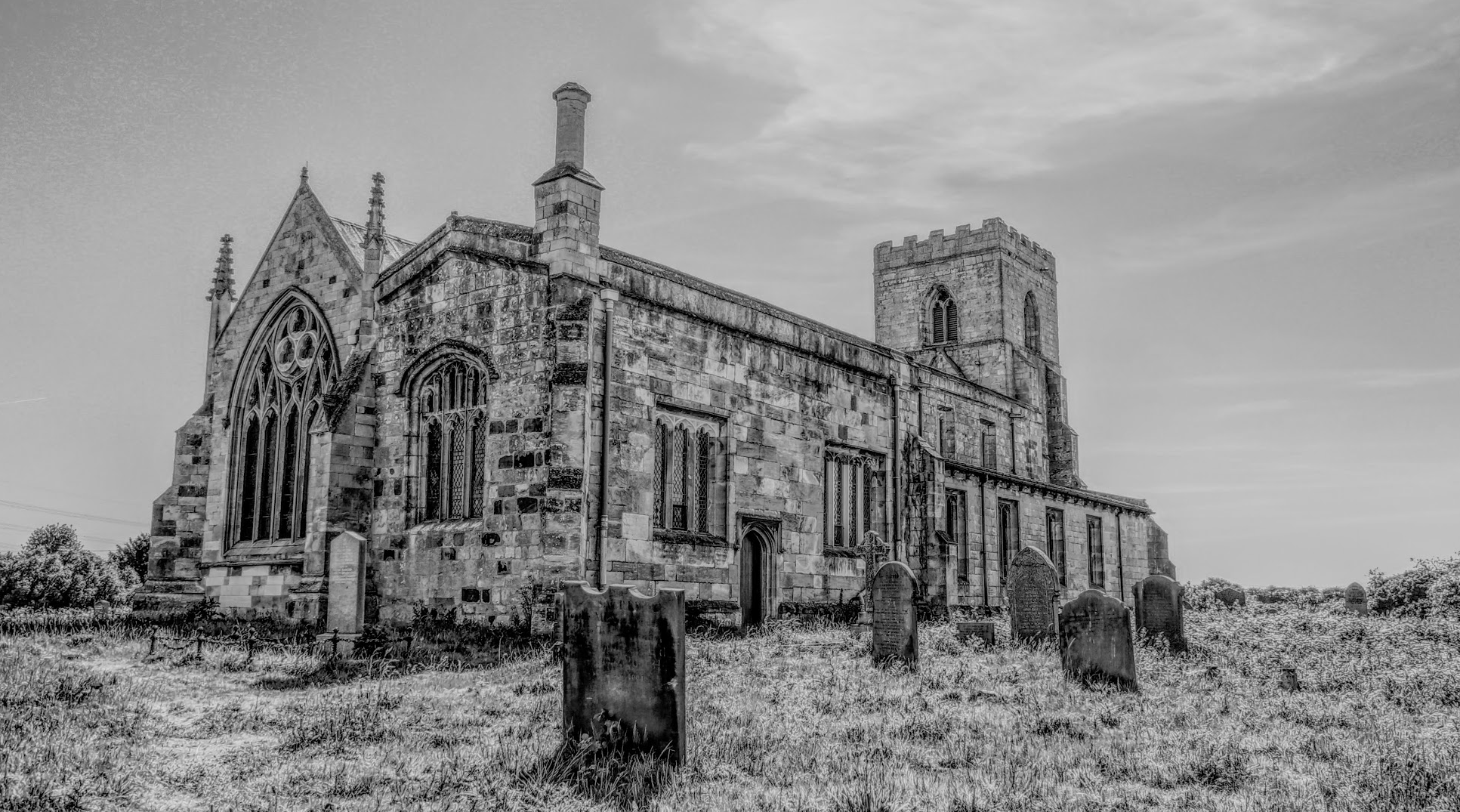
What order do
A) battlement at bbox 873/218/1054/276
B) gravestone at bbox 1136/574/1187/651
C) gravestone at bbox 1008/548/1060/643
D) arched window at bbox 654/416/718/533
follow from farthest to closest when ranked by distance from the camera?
battlement at bbox 873/218/1054/276 < arched window at bbox 654/416/718/533 < gravestone at bbox 1008/548/1060/643 < gravestone at bbox 1136/574/1187/651

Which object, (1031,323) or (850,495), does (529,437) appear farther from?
(1031,323)

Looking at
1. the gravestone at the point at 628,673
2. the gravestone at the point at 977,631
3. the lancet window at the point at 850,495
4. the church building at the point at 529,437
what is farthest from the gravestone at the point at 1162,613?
the gravestone at the point at 628,673

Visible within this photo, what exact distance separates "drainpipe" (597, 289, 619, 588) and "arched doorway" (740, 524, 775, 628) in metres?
4.05

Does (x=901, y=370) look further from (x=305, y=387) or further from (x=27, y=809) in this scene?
(x=27, y=809)

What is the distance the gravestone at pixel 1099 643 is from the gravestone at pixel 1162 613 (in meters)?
4.49

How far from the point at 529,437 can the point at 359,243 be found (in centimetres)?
810

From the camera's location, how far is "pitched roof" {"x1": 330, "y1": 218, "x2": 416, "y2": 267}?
2258cm

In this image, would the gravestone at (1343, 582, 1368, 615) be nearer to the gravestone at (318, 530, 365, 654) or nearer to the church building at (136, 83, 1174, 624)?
the church building at (136, 83, 1174, 624)

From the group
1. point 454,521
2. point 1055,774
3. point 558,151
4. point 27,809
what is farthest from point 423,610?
point 1055,774

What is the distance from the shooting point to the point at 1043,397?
43094 millimetres

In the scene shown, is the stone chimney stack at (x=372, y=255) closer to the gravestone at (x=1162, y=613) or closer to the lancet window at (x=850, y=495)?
the lancet window at (x=850, y=495)

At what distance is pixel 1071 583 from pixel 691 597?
18473 millimetres

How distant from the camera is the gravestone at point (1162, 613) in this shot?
17297mm

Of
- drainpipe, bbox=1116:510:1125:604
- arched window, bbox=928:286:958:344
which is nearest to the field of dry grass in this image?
drainpipe, bbox=1116:510:1125:604
